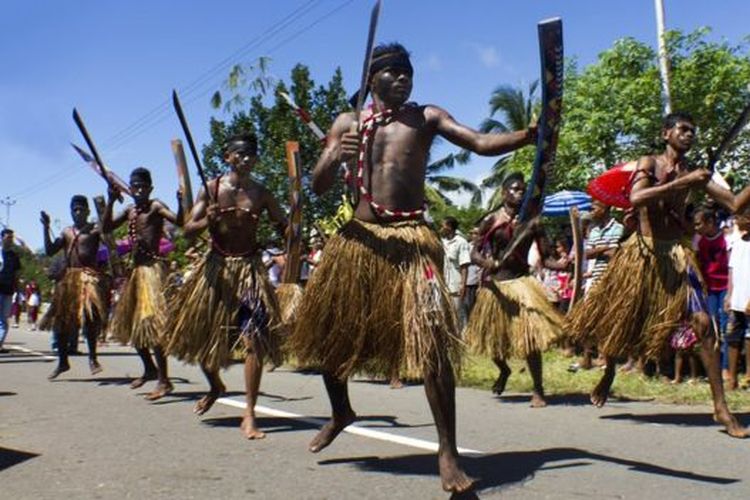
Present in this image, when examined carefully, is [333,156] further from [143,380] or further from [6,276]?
[6,276]

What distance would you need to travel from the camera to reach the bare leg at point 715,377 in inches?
191

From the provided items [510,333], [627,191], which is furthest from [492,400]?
[627,191]

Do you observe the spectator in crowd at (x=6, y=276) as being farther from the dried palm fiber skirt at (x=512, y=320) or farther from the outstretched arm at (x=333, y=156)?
the outstretched arm at (x=333, y=156)

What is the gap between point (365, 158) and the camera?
13.3 feet

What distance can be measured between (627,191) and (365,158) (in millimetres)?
2485

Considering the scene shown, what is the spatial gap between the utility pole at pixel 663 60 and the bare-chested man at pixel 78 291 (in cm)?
1259

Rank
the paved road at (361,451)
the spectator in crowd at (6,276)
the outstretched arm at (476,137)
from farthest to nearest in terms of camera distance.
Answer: the spectator in crowd at (6,276), the paved road at (361,451), the outstretched arm at (476,137)

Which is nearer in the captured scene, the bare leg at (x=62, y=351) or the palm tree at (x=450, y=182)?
the bare leg at (x=62, y=351)

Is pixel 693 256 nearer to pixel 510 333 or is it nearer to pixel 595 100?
pixel 510 333

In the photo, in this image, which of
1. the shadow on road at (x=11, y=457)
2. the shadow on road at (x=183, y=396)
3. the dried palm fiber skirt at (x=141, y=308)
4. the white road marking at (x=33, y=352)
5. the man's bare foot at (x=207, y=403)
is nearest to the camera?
the shadow on road at (x=11, y=457)

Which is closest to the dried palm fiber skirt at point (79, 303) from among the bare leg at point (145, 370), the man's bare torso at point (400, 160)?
the bare leg at point (145, 370)

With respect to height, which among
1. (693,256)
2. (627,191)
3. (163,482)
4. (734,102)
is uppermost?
(734,102)

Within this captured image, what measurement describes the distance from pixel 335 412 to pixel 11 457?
175cm

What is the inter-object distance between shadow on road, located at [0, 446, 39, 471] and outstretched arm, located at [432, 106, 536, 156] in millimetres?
2729
